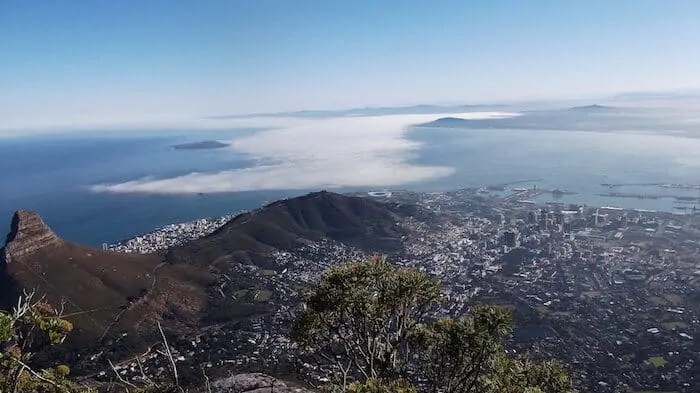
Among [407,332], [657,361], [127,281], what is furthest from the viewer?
[127,281]

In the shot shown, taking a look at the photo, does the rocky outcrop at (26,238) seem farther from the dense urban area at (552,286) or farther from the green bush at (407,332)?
the green bush at (407,332)

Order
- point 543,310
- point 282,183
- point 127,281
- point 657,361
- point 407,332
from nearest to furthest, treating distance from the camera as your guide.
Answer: point 407,332, point 657,361, point 127,281, point 543,310, point 282,183

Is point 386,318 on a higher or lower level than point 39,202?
higher

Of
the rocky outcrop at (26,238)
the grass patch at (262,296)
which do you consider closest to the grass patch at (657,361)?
the grass patch at (262,296)

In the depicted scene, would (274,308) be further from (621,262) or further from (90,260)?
(621,262)

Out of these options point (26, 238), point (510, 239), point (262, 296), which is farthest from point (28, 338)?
point (510, 239)

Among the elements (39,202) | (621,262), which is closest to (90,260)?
(621,262)

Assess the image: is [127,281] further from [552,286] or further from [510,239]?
[510,239]
